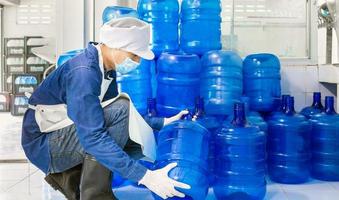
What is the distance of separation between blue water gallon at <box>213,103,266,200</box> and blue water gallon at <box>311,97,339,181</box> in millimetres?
617

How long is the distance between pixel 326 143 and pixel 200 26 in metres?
1.15

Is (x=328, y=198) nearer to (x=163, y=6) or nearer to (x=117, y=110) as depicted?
(x=117, y=110)

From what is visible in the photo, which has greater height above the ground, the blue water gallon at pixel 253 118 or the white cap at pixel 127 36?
the white cap at pixel 127 36

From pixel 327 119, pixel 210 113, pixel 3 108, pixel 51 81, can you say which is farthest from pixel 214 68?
pixel 3 108

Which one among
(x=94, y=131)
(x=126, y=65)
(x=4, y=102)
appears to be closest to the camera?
(x=94, y=131)

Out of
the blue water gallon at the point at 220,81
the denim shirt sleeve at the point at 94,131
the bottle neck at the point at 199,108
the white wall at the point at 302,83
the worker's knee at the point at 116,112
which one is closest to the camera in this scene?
the denim shirt sleeve at the point at 94,131

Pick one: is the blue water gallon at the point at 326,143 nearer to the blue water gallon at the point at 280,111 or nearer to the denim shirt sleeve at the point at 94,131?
the blue water gallon at the point at 280,111

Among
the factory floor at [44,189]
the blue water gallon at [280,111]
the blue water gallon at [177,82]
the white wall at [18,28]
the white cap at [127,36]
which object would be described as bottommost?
the factory floor at [44,189]

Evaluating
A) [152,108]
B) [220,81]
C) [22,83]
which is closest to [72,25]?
[152,108]

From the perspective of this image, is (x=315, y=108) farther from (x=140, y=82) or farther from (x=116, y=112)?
(x=116, y=112)

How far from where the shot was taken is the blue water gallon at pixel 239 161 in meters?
2.09

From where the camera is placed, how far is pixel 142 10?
9.28 ft

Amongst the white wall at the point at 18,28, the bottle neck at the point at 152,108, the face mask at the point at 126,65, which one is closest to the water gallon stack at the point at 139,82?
the bottle neck at the point at 152,108

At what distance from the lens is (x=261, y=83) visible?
105 inches
